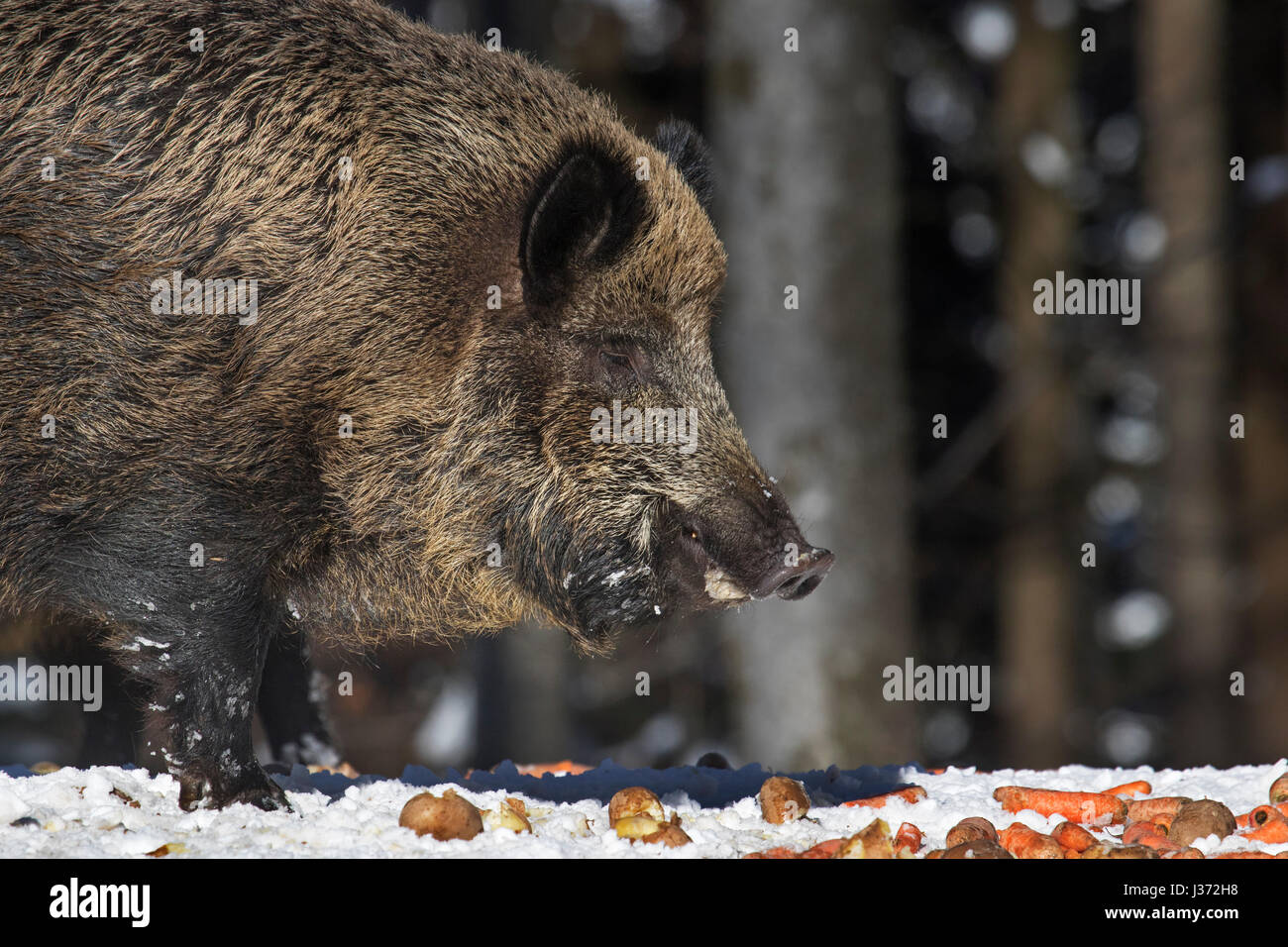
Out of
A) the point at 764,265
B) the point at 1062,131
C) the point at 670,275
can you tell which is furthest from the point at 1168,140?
the point at 670,275

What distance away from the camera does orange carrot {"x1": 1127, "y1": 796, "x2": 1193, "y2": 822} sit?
369cm

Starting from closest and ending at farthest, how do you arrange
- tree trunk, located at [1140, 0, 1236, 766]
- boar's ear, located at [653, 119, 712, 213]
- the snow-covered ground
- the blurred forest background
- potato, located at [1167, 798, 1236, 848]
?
1. the snow-covered ground
2. potato, located at [1167, 798, 1236, 848]
3. boar's ear, located at [653, 119, 712, 213]
4. the blurred forest background
5. tree trunk, located at [1140, 0, 1236, 766]

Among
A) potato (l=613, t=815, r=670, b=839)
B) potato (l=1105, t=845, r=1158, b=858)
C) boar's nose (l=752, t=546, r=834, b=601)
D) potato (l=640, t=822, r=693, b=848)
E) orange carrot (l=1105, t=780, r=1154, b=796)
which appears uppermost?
boar's nose (l=752, t=546, r=834, b=601)

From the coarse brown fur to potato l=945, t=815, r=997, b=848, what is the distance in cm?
90

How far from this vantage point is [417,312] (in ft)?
13.2

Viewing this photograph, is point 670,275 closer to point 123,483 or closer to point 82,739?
point 123,483

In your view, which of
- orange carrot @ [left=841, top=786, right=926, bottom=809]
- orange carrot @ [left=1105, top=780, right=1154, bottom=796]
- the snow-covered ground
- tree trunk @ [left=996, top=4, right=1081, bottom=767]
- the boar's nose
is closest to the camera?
the snow-covered ground

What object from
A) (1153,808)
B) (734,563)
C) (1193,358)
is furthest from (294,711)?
(1193,358)

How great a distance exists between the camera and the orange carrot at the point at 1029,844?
313 centimetres

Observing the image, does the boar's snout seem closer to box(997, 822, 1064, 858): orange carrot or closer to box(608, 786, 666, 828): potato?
box(608, 786, 666, 828): potato

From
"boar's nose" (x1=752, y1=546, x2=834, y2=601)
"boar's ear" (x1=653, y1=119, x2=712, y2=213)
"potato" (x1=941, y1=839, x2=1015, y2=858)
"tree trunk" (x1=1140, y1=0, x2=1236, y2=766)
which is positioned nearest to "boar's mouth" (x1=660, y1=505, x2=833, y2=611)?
"boar's nose" (x1=752, y1=546, x2=834, y2=601)

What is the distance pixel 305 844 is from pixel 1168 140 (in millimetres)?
10797

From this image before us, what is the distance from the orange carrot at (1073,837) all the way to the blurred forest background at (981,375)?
13.5ft
